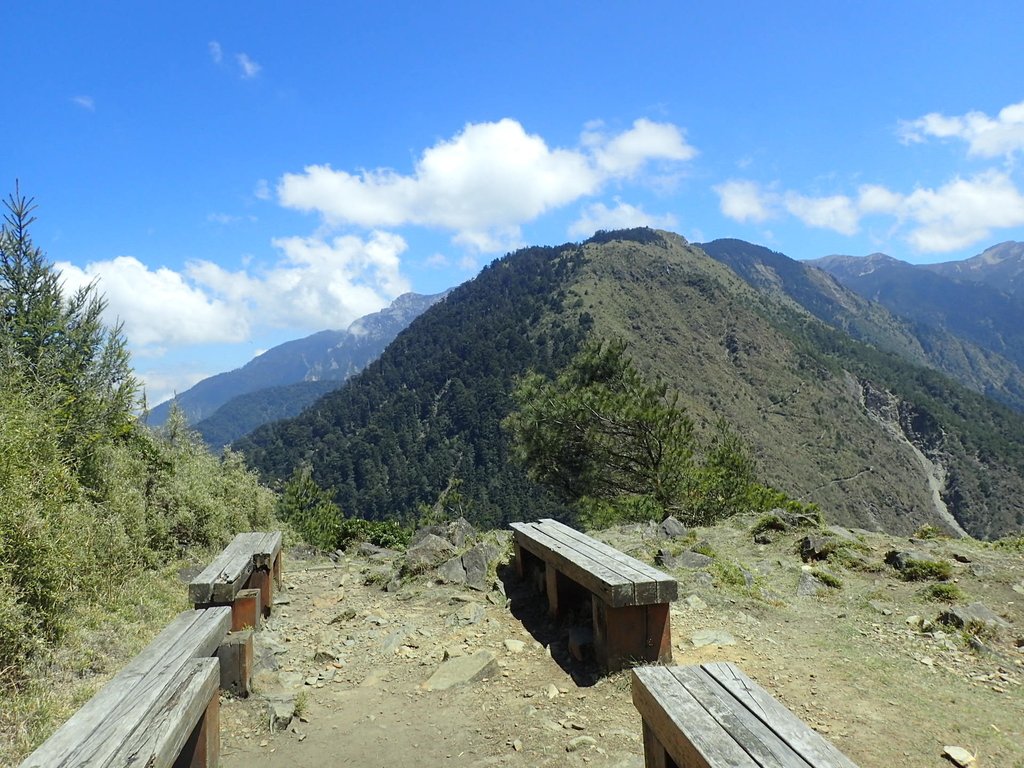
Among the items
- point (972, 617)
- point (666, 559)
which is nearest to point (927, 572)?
point (972, 617)

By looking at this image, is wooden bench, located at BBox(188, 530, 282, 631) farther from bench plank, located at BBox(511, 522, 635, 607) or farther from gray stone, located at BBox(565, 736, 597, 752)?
gray stone, located at BBox(565, 736, 597, 752)

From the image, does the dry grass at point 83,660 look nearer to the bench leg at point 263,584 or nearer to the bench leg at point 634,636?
the bench leg at point 263,584

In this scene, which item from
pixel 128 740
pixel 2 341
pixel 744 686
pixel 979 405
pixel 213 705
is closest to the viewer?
pixel 128 740

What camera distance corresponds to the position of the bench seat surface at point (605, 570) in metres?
4.12

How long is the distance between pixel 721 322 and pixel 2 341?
116283 millimetres

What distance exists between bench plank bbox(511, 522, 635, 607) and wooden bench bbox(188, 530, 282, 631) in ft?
8.21

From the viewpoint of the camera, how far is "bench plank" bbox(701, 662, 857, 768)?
6.88 feet

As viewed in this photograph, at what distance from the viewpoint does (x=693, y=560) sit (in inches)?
277

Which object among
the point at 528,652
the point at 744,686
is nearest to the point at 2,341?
the point at 528,652

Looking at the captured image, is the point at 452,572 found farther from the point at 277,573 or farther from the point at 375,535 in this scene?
the point at 375,535

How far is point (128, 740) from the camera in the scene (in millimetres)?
2328

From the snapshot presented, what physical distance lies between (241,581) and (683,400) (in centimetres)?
7757

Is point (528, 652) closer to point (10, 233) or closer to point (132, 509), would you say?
point (132, 509)

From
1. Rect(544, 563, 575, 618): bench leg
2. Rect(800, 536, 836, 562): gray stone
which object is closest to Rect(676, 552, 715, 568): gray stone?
Rect(800, 536, 836, 562): gray stone
